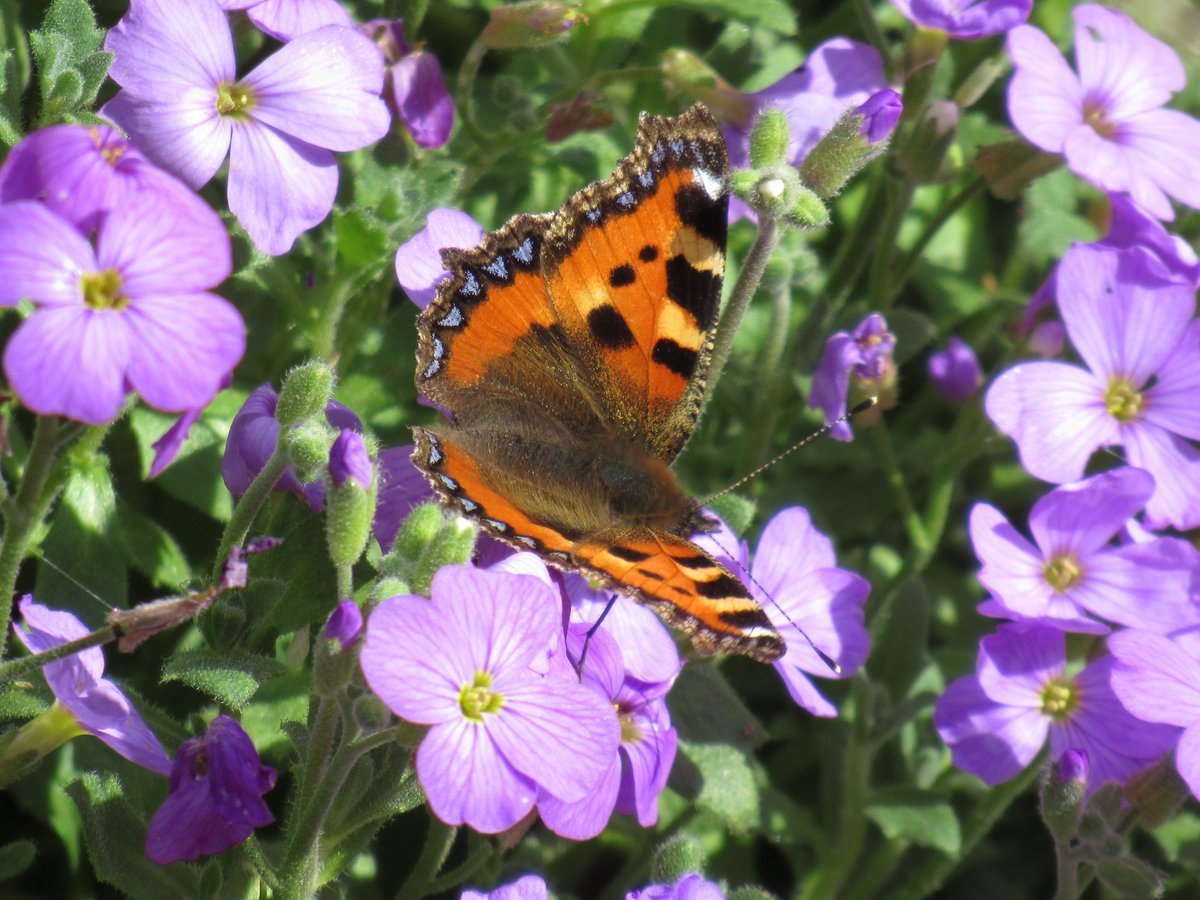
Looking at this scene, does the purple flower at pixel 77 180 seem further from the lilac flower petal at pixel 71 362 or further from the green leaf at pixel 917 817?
the green leaf at pixel 917 817

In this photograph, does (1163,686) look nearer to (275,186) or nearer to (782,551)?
(782,551)

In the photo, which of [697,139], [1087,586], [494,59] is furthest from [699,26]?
[1087,586]

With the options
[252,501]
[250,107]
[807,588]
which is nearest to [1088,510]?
[807,588]

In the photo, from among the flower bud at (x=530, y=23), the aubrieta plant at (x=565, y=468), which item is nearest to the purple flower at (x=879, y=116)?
the aubrieta plant at (x=565, y=468)

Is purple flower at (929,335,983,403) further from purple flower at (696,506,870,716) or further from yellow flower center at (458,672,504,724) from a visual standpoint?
yellow flower center at (458,672,504,724)

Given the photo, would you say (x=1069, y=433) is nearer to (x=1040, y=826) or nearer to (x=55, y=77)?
(x=1040, y=826)

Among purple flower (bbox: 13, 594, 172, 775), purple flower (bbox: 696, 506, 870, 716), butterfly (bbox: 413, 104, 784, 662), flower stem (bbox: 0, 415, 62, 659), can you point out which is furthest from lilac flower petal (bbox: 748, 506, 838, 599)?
flower stem (bbox: 0, 415, 62, 659)

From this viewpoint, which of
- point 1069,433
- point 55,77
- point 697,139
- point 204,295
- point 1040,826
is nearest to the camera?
point 204,295
